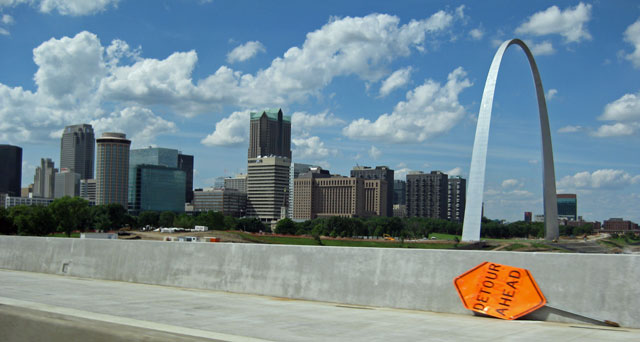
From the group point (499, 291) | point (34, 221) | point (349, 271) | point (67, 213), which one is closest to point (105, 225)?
point (67, 213)

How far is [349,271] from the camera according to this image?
13.4m

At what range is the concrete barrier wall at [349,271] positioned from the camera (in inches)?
412

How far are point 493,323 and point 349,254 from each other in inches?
146

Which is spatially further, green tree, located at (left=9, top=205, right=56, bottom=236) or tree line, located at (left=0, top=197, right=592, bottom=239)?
tree line, located at (left=0, top=197, right=592, bottom=239)

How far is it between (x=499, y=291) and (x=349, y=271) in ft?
10.9

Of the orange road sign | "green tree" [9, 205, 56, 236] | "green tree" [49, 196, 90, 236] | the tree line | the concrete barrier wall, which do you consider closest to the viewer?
the concrete barrier wall

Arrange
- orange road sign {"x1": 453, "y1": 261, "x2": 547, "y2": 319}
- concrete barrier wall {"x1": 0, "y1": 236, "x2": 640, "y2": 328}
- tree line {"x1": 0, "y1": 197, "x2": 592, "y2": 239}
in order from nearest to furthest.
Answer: concrete barrier wall {"x1": 0, "y1": 236, "x2": 640, "y2": 328}
orange road sign {"x1": 453, "y1": 261, "x2": 547, "y2": 319}
tree line {"x1": 0, "y1": 197, "x2": 592, "y2": 239}

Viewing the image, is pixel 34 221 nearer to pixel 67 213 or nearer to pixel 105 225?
pixel 67 213

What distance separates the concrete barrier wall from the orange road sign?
134 mm

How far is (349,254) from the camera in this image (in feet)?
44.1

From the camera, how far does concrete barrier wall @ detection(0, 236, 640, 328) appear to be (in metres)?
10.5

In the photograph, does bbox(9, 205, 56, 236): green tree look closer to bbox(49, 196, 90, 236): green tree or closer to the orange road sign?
bbox(49, 196, 90, 236): green tree

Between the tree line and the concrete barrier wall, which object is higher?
the concrete barrier wall

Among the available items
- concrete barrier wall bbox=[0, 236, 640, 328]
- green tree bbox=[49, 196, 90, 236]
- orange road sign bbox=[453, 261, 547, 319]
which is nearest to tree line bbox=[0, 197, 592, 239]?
green tree bbox=[49, 196, 90, 236]
